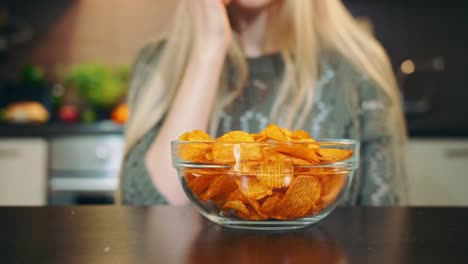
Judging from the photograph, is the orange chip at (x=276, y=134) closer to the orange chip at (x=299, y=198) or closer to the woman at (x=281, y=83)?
the orange chip at (x=299, y=198)

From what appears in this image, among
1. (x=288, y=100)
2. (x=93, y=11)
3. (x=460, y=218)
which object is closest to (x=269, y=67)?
(x=288, y=100)

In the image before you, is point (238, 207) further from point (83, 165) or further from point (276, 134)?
point (83, 165)

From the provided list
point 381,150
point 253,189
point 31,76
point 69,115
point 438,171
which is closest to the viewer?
point 253,189

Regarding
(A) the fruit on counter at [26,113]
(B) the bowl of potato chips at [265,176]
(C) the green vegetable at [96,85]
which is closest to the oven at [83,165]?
(A) the fruit on counter at [26,113]

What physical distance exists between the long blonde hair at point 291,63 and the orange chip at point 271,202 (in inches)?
29.3

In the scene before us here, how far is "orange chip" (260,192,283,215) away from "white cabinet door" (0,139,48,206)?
1.94m

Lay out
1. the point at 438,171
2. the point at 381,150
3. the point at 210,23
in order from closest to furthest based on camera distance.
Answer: the point at 210,23 → the point at 381,150 → the point at 438,171

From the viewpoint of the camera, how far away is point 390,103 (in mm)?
1382

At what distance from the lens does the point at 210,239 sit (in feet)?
1.82

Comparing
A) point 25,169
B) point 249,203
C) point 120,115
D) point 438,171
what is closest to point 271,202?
point 249,203

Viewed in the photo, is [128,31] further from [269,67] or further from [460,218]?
[460,218]

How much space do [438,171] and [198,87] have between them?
4.65ft

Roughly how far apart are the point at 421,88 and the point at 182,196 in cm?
201

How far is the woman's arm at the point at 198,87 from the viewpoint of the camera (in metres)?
1.13
